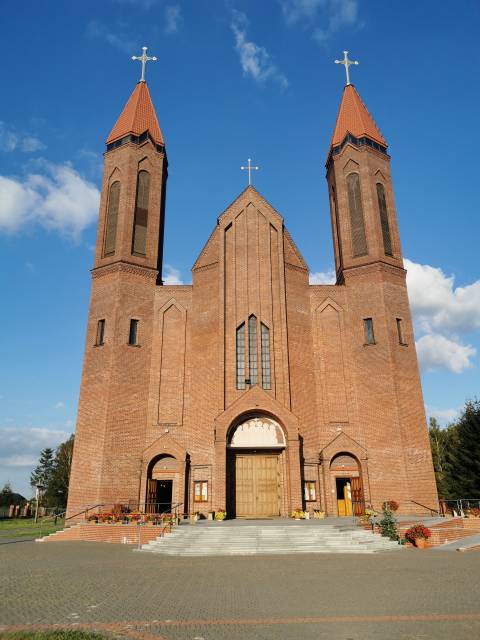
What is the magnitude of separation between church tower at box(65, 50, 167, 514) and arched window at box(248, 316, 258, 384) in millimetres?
5390

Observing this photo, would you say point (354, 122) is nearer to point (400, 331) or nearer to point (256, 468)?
point (400, 331)

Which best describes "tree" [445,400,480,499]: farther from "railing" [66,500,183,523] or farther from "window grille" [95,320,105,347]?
"window grille" [95,320,105,347]

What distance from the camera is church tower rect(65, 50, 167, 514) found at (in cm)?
2298

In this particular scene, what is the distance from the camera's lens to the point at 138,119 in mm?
30859

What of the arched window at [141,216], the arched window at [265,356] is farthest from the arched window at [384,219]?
the arched window at [141,216]

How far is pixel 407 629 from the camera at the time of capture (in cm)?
649

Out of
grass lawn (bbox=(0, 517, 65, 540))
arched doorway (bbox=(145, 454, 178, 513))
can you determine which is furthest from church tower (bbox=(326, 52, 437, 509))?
grass lawn (bbox=(0, 517, 65, 540))

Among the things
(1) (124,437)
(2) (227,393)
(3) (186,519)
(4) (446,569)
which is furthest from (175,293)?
(4) (446,569)

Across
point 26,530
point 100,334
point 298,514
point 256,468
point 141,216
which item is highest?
point 141,216

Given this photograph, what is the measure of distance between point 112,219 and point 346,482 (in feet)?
63.3

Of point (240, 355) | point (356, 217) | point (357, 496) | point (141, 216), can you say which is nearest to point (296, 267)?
point (356, 217)

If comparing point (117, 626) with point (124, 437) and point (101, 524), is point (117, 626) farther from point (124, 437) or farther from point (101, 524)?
point (124, 437)

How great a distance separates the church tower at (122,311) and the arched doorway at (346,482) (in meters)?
9.75

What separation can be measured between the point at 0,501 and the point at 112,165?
2092 inches
